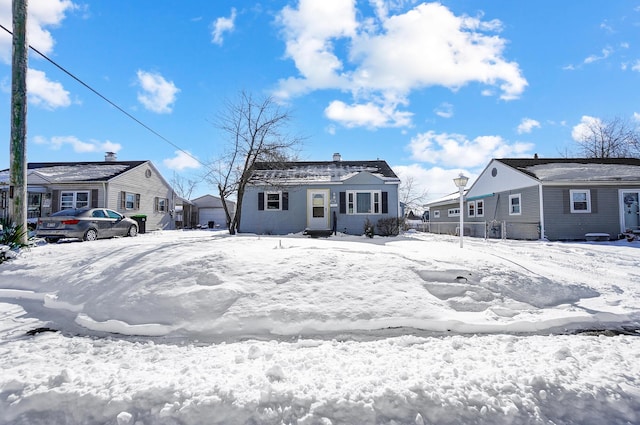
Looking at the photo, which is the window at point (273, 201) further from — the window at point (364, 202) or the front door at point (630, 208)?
the front door at point (630, 208)

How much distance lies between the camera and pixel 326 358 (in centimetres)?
298

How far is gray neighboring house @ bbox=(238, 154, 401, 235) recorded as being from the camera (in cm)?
1569

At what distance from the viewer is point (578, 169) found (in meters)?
17.4

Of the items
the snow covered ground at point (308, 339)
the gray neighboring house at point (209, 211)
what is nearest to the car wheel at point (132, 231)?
the snow covered ground at point (308, 339)

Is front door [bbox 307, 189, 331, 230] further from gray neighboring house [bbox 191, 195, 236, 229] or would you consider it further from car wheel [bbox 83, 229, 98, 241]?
gray neighboring house [bbox 191, 195, 236, 229]

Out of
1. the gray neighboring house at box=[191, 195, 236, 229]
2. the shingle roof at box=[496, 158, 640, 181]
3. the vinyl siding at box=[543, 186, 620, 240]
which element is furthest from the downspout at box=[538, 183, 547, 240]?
the gray neighboring house at box=[191, 195, 236, 229]

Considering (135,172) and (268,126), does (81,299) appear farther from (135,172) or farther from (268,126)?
(135,172)

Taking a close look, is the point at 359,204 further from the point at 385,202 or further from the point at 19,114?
the point at 19,114

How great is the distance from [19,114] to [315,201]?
1148cm

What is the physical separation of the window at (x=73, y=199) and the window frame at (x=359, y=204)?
1610 cm

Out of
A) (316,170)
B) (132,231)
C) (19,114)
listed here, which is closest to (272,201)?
(316,170)

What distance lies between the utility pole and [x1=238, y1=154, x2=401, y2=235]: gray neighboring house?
9.03 metres

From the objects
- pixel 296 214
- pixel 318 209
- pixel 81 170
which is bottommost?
pixel 296 214

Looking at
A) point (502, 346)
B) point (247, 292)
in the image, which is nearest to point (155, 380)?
point (247, 292)
